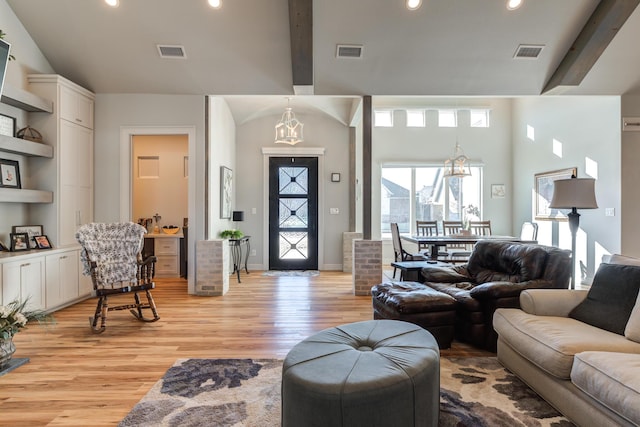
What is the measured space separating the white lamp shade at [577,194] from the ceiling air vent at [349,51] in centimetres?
280

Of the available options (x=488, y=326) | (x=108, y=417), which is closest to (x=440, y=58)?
(x=488, y=326)

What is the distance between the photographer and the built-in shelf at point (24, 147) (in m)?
3.54

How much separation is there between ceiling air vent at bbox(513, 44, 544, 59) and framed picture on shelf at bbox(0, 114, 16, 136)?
20.5 feet

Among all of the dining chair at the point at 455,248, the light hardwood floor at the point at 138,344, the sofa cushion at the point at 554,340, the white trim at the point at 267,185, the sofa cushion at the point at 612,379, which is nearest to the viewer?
the sofa cushion at the point at 612,379

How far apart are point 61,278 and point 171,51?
313 centimetres

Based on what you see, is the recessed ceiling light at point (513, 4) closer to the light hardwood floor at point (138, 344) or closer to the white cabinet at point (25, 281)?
the light hardwood floor at point (138, 344)

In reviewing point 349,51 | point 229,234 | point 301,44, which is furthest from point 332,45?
point 229,234

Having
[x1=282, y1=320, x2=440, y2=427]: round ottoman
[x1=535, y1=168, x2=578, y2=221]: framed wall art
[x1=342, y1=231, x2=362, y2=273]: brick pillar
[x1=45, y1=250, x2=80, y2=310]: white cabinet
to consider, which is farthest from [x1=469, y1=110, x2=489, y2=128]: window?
[x1=45, y1=250, x2=80, y2=310]: white cabinet

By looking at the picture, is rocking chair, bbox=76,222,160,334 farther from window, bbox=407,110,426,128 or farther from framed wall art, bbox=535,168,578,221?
framed wall art, bbox=535,168,578,221

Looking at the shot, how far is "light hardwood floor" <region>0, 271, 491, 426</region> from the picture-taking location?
2053 mm

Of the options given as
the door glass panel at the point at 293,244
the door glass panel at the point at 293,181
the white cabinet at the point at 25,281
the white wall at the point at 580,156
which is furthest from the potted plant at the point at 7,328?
the white wall at the point at 580,156

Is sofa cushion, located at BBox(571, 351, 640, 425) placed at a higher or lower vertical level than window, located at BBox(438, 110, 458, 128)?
lower

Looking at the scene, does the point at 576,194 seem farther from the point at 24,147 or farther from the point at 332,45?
the point at 24,147

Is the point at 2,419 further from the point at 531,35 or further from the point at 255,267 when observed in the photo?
the point at 531,35
